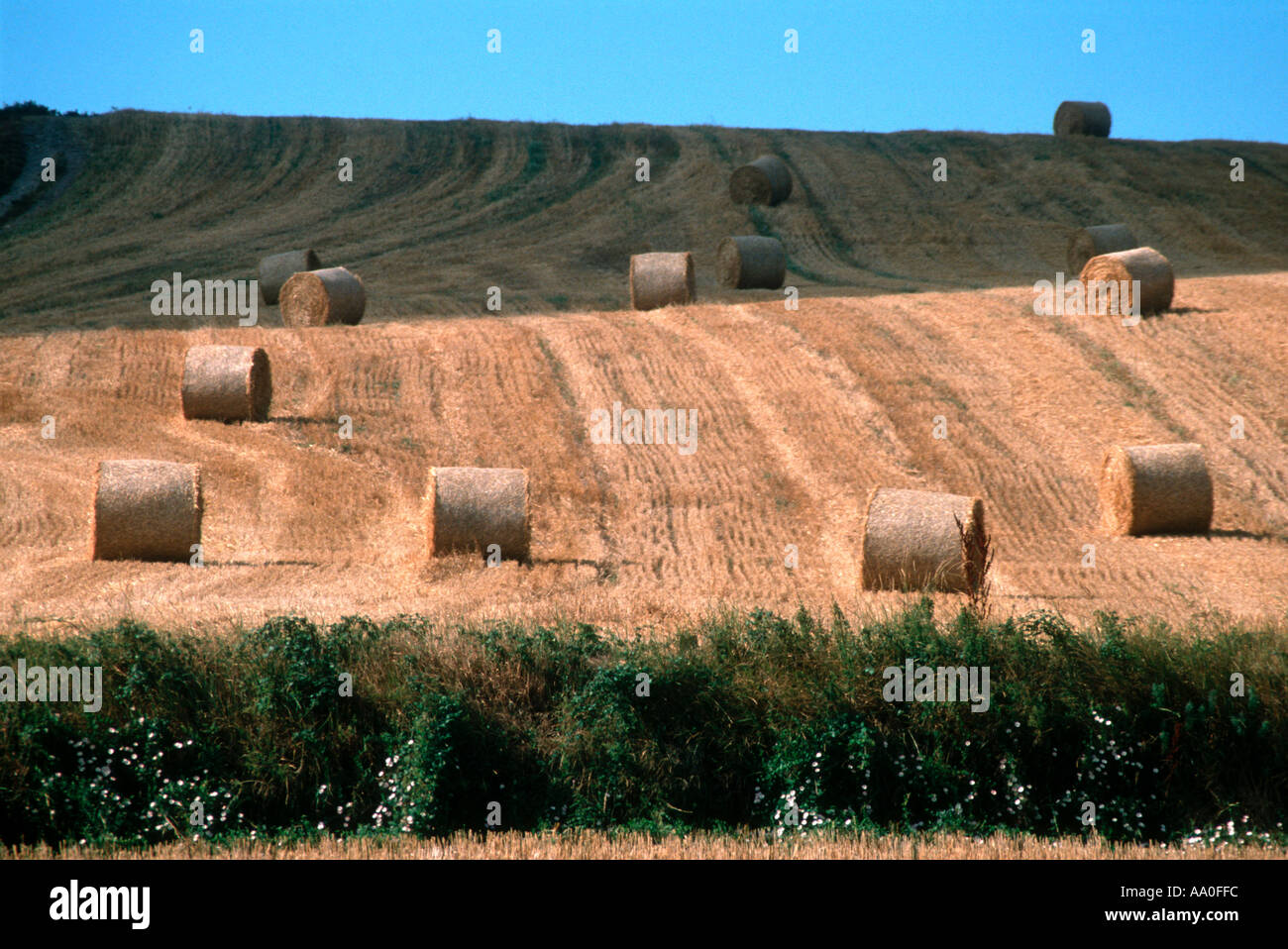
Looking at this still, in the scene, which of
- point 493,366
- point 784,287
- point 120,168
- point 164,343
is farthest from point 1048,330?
point 120,168

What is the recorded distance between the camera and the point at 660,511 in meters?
15.0

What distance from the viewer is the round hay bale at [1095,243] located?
2716cm

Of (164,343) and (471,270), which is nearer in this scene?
(164,343)

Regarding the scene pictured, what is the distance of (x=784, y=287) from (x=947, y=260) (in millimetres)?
6402

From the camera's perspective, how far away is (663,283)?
23.2m

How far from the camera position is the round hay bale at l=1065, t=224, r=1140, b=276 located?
27156 millimetres

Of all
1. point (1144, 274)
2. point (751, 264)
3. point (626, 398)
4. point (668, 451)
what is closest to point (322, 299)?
point (626, 398)

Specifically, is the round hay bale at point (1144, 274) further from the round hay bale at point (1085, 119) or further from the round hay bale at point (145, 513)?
the round hay bale at point (1085, 119)
